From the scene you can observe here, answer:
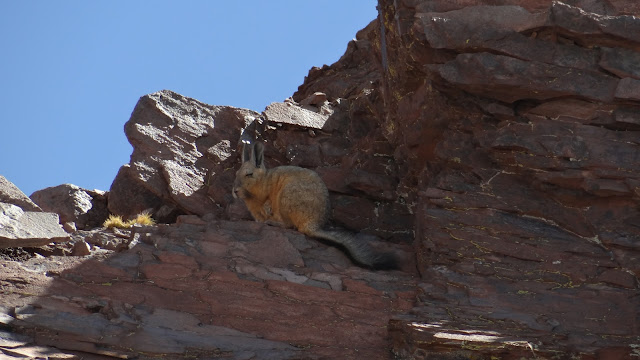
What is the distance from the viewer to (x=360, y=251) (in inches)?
433

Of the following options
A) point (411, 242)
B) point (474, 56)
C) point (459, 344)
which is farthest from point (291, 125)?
point (459, 344)

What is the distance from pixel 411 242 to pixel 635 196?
324 centimetres

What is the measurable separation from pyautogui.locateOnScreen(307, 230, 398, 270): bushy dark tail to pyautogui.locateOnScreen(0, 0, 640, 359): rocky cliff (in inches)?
7.2

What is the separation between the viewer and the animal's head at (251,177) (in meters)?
12.4

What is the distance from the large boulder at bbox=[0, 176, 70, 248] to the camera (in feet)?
32.3

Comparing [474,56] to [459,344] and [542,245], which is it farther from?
[459,344]

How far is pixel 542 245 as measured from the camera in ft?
33.5

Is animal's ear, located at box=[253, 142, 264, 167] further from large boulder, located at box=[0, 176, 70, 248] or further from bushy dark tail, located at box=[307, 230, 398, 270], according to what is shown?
large boulder, located at box=[0, 176, 70, 248]

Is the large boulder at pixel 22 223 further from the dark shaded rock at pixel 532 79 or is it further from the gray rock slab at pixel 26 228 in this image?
the dark shaded rock at pixel 532 79

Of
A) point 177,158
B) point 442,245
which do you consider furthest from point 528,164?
point 177,158

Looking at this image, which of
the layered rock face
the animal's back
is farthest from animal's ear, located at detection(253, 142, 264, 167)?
the layered rock face

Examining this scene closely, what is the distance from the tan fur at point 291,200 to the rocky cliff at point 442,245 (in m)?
0.30

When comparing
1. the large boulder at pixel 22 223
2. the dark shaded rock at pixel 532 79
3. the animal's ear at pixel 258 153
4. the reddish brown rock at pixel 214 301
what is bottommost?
the reddish brown rock at pixel 214 301

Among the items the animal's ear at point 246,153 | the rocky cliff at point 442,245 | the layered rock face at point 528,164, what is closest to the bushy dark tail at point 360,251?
the rocky cliff at point 442,245
